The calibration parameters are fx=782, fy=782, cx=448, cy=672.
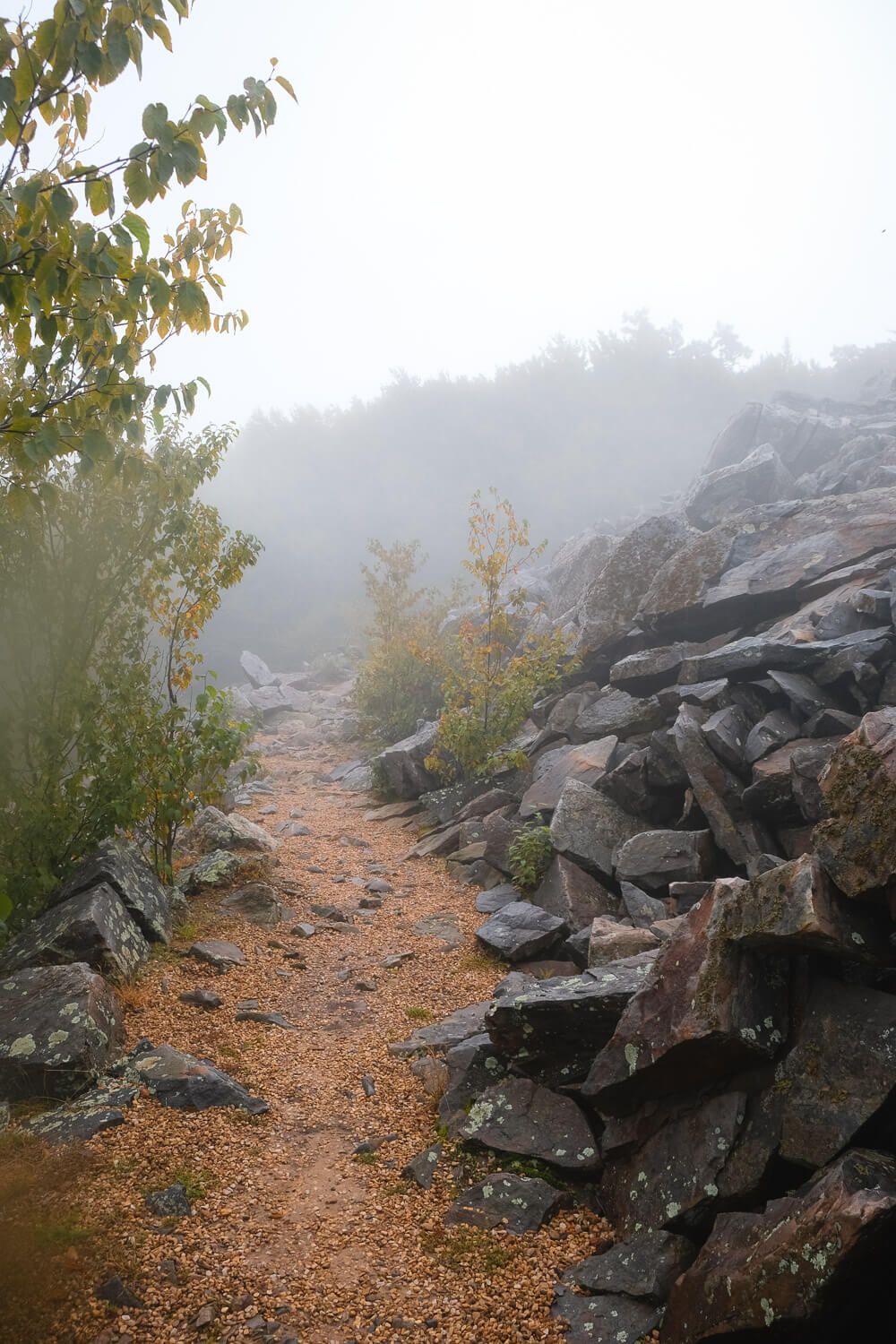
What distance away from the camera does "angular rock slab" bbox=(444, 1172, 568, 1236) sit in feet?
16.3

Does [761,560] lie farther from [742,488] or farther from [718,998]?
[742,488]

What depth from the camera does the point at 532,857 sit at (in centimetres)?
1103

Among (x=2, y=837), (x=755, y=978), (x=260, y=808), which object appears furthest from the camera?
(x=260, y=808)

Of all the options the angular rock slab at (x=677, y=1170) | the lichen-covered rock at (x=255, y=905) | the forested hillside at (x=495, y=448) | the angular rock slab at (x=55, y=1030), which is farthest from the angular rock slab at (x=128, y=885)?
the forested hillside at (x=495, y=448)

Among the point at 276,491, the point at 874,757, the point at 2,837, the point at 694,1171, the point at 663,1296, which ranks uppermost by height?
the point at 276,491

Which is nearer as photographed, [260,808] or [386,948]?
[386,948]

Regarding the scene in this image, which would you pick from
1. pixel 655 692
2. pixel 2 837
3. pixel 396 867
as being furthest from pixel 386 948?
pixel 655 692

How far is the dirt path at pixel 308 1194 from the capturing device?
13.9ft

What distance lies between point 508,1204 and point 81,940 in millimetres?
4679

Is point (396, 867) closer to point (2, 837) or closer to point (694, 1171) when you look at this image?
point (2, 837)

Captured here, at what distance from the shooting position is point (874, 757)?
5211 mm

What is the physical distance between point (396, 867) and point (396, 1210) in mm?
8403

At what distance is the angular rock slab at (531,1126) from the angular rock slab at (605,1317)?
1.00 meters

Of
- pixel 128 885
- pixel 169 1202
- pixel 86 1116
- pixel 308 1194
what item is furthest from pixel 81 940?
pixel 308 1194
